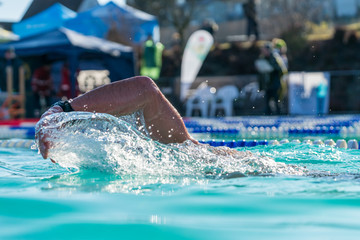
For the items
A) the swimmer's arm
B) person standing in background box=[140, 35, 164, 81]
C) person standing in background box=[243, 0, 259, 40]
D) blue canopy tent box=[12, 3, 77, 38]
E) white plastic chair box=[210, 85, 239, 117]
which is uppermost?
person standing in background box=[243, 0, 259, 40]

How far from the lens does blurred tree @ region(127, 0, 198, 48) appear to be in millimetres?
23688

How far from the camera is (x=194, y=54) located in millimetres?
13898

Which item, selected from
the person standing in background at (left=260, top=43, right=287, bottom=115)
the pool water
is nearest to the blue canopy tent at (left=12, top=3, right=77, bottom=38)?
the person standing in background at (left=260, top=43, right=287, bottom=115)

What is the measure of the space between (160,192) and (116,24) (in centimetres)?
1677

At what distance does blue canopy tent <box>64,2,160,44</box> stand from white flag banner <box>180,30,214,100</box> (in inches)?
105

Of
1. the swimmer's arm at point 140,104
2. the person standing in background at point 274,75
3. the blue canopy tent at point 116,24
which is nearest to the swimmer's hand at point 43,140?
the swimmer's arm at point 140,104

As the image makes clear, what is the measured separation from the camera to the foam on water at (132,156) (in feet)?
9.07

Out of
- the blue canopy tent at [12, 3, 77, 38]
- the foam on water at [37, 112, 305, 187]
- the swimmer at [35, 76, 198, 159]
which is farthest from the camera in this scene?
the blue canopy tent at [12, 3, 77, 38]

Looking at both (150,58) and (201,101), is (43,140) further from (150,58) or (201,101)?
(201,101)

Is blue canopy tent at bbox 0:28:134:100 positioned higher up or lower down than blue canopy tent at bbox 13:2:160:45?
lower down

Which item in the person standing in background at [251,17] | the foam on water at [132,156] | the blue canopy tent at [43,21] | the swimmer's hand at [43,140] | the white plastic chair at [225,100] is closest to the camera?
the swimmer's hand at [43,140]

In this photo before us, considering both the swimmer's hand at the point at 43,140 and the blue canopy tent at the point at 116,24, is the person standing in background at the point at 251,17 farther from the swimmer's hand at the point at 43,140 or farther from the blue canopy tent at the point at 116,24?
the swimmer's hand at the point at 43,140

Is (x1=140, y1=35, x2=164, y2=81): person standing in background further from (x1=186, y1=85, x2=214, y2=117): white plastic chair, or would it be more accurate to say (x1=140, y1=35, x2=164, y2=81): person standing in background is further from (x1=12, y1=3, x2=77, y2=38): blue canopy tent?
(x1=12, y1=3, x2=77, y2=38): blue canopy tent

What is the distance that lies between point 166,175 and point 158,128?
1.43 feet
